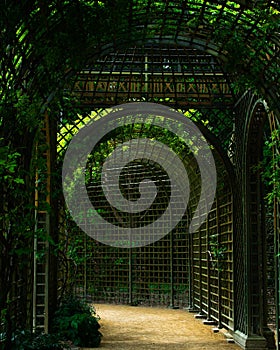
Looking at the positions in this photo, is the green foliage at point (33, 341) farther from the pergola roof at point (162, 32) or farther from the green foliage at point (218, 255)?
the green foliage at point (218, 255)

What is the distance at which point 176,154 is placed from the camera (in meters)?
10.9

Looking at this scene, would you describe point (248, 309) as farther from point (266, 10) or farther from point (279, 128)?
point (266, 10)

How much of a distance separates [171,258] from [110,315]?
2246mm

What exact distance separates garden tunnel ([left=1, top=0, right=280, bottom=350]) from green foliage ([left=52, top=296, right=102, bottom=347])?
150mm

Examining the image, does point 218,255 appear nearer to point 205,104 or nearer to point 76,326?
point 205,104

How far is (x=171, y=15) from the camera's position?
520cm

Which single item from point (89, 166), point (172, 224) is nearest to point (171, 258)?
point (172, 224)

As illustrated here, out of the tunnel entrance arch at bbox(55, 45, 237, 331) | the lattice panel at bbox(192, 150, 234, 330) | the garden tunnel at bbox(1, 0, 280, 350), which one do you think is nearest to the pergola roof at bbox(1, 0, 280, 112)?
the garden tunnel at bbox(1, 0, 280, 350)

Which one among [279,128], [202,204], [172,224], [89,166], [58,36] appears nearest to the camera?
[58,36]

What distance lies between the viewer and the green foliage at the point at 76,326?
22.1 feet

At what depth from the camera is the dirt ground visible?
716cm

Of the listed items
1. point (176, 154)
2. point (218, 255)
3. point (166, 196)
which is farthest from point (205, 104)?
point (166, 196)

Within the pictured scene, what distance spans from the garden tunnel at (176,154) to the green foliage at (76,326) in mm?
150

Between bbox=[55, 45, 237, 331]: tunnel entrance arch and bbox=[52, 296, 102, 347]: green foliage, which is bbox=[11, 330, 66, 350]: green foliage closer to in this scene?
bbox=[52, 296, 102, 347]: green foliage
